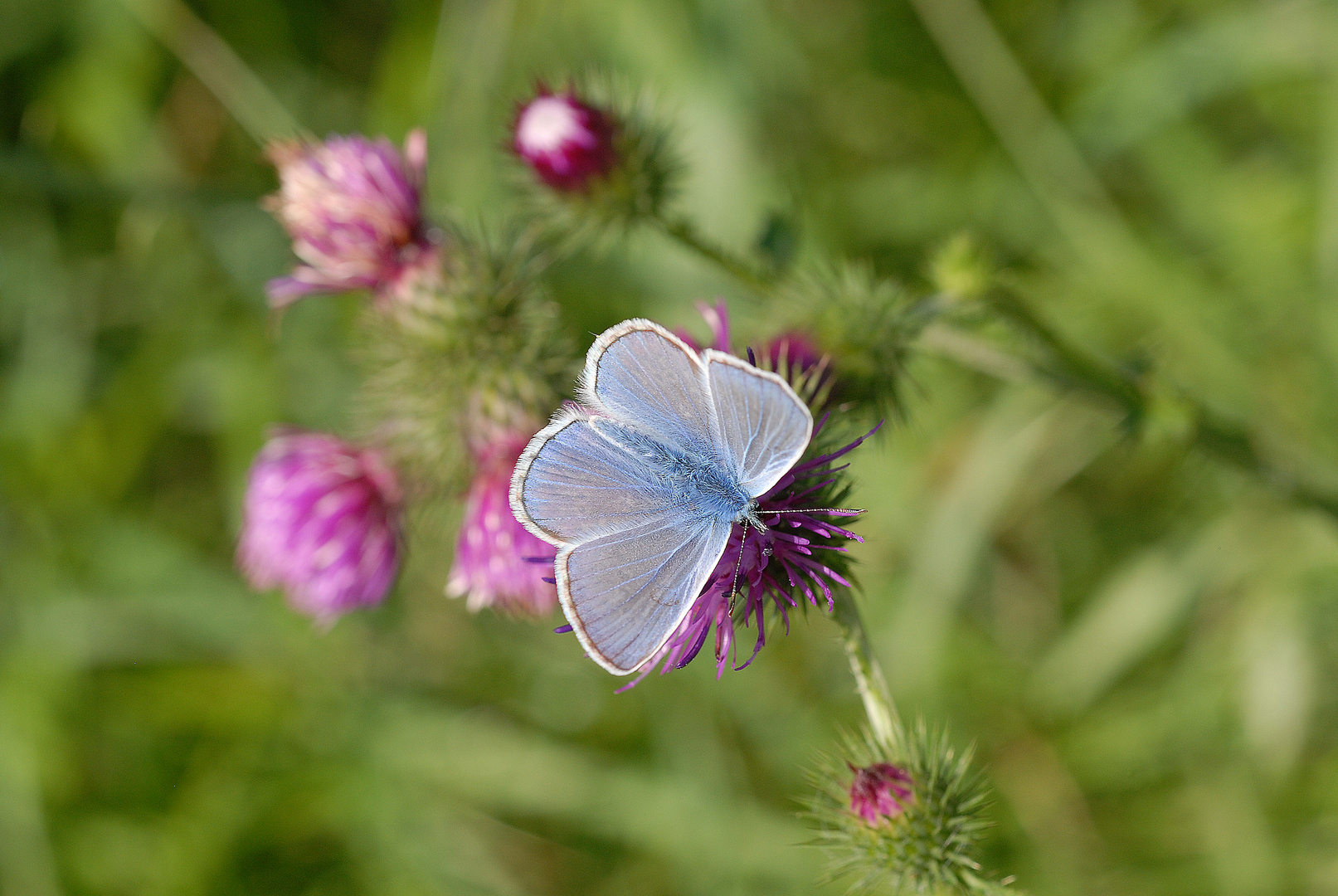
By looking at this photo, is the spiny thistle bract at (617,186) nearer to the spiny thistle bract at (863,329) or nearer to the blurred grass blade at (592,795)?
the spiny thistle bract at (863,329)

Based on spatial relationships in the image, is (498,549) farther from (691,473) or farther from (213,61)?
(213,61)

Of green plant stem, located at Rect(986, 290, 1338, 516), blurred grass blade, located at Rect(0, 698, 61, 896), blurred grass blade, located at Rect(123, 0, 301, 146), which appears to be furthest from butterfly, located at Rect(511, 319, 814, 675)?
blurred grass blade, located at Rect(0, 698, 61, 896)

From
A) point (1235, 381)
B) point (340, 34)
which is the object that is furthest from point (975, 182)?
point (340, 34)

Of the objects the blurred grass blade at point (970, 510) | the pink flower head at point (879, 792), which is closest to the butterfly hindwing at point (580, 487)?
the pink flower head at point (879, 792)

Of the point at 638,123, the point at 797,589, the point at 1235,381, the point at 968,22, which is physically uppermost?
the point at 968,22

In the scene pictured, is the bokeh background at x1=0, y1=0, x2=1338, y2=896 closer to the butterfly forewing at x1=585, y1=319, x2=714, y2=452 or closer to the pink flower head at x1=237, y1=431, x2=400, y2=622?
the pink flower head at x1=237, y1=431, x2=400, y2=622

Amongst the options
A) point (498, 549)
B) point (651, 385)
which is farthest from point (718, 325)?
point (498, 549)

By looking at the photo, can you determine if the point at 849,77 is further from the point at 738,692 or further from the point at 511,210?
the point at 738,692
